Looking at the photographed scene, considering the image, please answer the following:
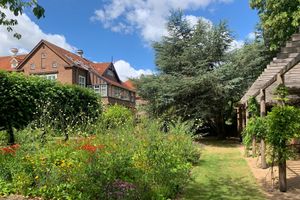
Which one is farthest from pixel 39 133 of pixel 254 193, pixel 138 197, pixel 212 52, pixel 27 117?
pixel 212 52

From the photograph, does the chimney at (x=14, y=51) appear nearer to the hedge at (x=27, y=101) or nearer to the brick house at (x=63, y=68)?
the brick house at (x=63, y=68)

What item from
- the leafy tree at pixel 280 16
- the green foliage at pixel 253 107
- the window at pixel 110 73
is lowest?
the green foliage at pixel 253 107

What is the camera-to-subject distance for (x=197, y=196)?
7207 mm

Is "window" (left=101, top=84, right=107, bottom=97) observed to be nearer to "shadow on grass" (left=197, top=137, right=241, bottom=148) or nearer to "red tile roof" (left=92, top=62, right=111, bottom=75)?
"red tile roof" (left=92, top=62, right=111, bottom=75)

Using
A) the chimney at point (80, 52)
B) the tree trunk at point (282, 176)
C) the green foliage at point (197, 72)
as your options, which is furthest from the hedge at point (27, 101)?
the chimney at point (80, 52)

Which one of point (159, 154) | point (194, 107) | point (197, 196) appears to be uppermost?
point (194, 107)

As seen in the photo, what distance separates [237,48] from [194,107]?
4.85 metres

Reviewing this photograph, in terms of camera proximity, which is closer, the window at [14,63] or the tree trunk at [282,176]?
the tree trunk at [282,176]

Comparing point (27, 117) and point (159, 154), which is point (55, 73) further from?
point (159, 154)

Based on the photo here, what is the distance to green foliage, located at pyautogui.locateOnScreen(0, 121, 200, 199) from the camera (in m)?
6.25

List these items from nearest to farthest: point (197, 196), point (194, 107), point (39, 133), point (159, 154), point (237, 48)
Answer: point (197, 196) < point (159, 154) < point (39, 133) < point (194, 107) < point (237, 48)

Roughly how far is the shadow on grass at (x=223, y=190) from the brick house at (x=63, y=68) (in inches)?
1289

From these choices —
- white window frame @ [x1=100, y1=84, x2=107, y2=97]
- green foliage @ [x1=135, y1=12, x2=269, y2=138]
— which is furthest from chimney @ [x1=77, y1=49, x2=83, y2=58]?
green foliage @ [x1=135, y1=12, x2=269, y2=138]

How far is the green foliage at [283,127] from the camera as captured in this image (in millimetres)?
7660
